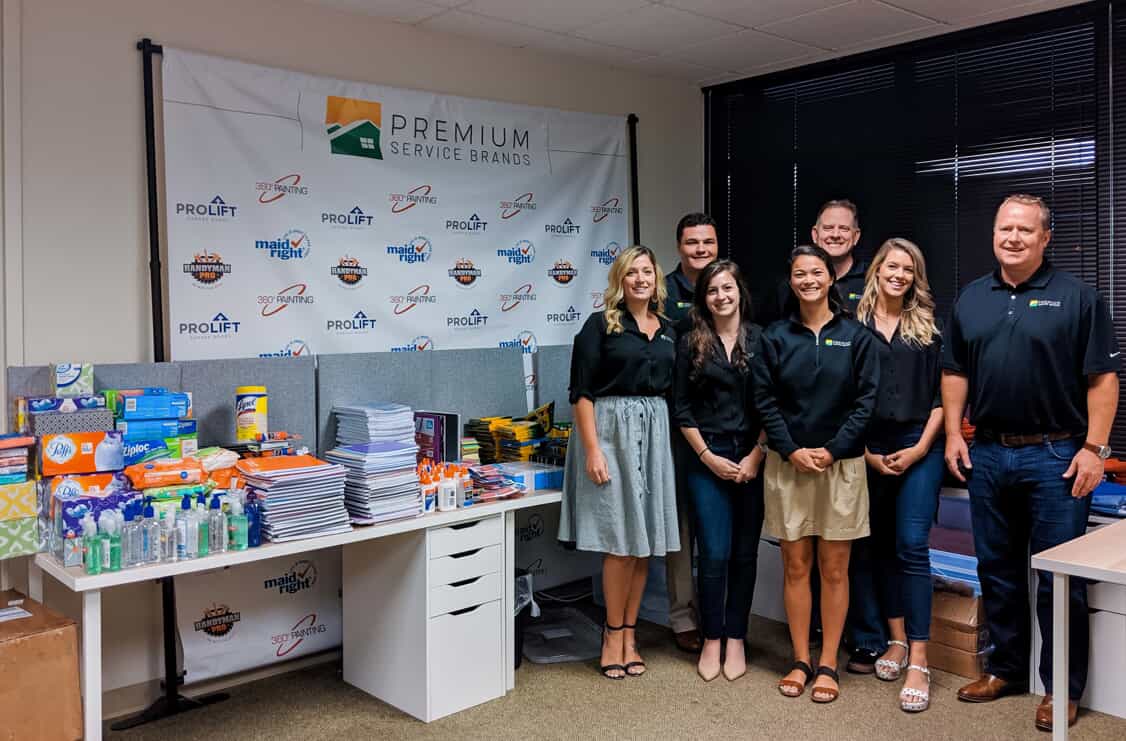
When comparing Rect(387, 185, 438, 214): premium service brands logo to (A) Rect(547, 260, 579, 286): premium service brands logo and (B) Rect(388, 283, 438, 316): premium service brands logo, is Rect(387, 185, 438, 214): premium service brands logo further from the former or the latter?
(A) Rect(547, 260, 579, 286): premium service brands logo

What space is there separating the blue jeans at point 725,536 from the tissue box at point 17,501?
2105mm

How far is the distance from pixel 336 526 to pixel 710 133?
3.32m

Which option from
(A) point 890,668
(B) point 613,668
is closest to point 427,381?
(B) point 613,668

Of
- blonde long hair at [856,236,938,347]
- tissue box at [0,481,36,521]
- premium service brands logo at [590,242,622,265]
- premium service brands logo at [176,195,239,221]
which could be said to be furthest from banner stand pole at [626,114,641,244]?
tissue box at [0,481,36,521]

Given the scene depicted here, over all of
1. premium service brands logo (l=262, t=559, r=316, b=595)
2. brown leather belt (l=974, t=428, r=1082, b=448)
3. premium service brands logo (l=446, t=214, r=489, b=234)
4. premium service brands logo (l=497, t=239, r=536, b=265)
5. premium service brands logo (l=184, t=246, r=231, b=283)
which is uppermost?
premium service brands logo (l=446, t=214, r=489, b=234)

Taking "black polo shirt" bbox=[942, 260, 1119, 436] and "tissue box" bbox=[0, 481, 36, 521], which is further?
"black polo shirt" bbox=[942, 260, 1119, 436]

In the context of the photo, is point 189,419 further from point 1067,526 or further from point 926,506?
point 1067,526

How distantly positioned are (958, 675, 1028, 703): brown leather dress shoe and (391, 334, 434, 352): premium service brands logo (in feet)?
7.95

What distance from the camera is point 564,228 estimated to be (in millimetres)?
4633

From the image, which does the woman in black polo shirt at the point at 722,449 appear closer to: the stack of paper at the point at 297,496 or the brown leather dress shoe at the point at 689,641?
the brown leather dress shoe at the point at 689,641

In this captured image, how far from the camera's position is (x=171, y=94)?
10.9 feet

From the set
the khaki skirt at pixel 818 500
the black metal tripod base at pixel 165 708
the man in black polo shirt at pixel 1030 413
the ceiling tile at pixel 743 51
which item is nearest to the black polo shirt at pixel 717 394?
the khaki skirt at pixel 818 500

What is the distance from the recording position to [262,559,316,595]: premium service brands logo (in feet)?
11.8

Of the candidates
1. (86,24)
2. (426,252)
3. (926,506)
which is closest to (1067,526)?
(926,506)
